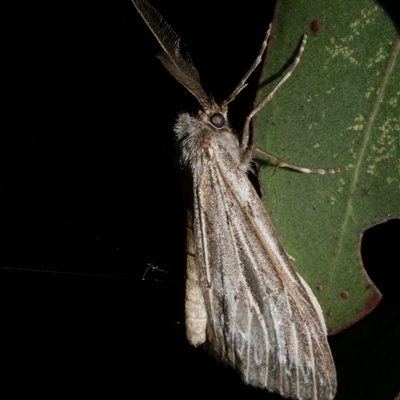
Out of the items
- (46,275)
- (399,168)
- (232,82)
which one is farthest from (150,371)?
(399,168)

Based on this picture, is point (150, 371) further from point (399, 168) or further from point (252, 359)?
Result: point (399, 168)

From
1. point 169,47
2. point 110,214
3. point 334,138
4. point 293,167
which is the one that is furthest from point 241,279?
point 110,214

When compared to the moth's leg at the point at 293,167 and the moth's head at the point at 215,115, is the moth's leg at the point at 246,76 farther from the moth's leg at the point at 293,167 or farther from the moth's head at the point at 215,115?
the moth's leg at the point at 293,167

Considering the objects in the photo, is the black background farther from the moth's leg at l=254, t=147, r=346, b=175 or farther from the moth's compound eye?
the moth's leg at l=254, t=147, r=346, b=175

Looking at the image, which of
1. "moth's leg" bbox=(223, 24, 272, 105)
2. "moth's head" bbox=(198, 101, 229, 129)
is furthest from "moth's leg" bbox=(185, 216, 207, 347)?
"moth's leg" bbox=(223, 24, 272, 105)

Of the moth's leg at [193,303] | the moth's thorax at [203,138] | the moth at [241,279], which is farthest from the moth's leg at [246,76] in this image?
the moth's leg at [193,303]

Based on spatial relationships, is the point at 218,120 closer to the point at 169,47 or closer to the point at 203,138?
the point at 203,138
